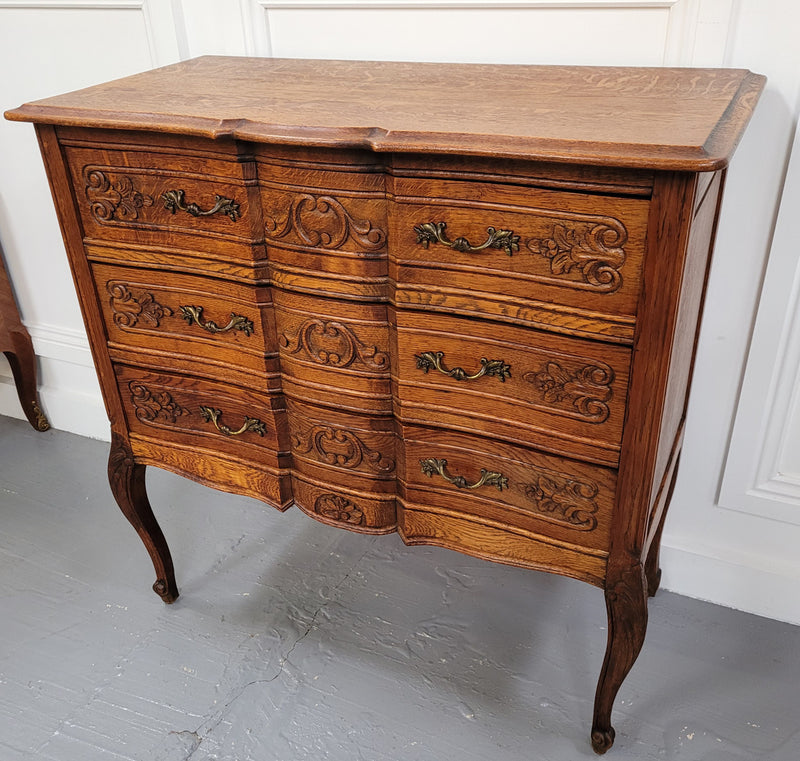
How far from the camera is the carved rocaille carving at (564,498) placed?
128 cm

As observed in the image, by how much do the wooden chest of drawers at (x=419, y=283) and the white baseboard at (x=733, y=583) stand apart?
392 mm

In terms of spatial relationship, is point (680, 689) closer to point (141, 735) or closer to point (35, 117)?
point (141, 735)

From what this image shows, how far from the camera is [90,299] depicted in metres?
1.53

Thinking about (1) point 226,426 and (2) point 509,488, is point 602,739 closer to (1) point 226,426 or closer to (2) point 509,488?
(2) point 509,488

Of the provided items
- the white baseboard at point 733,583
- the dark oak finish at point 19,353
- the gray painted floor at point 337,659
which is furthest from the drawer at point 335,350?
the dark oak finish at point 19,353

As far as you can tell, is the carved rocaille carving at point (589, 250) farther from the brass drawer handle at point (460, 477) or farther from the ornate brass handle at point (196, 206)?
the ornate brass handle at point (196, 206)

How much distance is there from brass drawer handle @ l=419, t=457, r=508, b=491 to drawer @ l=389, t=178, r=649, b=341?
11.6 inches

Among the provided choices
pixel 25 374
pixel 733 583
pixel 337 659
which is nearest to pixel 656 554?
pixel 733 583

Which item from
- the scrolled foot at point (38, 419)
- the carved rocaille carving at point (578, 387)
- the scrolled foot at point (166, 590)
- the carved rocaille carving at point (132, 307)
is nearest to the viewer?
the carved rocaille carving at point (578, 387)

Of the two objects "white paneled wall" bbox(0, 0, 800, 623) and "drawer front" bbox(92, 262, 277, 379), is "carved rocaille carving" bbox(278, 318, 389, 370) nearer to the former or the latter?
"drawer front" bbox(92, 262, 277, 379)

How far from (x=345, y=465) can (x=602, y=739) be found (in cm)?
74

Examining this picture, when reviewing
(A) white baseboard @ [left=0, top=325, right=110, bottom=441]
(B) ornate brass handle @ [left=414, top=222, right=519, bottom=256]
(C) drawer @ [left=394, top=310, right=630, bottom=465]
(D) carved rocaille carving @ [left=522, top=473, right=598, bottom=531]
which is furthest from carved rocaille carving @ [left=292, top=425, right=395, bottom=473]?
(A) white baseboard @ [left=0, top=325, right=110, bottom=441]

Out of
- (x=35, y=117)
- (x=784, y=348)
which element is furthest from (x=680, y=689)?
(x=35, y=117)

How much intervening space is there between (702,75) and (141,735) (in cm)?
168
